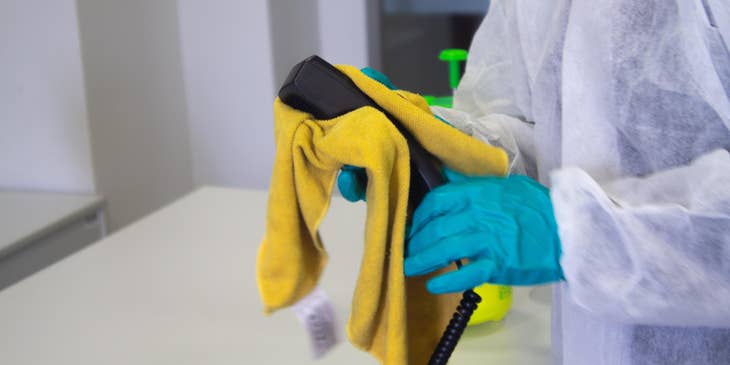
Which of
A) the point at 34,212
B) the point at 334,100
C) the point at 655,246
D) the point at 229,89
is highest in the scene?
the point at 334,100

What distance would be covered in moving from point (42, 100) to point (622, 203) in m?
1.60

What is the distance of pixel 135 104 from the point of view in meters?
2.11

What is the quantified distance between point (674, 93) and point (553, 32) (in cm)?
11

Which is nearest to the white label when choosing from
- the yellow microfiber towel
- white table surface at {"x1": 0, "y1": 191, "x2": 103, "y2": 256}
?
the yellow microfiber towel

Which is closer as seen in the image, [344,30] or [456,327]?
[456,327]

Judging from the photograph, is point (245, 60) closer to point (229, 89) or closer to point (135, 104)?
point (229, 89)

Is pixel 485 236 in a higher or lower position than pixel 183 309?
higher

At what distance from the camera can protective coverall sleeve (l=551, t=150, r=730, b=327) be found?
58 centimetres

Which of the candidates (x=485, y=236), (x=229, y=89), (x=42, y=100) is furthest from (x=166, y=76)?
(x=485, y=236)

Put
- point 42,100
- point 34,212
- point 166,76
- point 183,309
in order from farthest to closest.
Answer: point 166,76 < point 42,100 < point 34,212 < point 183,309

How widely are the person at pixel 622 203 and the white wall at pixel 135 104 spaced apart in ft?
4.81

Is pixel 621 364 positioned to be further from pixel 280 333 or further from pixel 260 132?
pixel 260 132

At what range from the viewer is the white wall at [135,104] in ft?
6.32

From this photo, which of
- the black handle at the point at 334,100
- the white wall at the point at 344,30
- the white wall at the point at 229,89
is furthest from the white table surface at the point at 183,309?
the white wall at the point at 344,30
